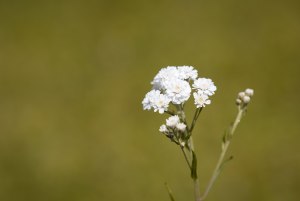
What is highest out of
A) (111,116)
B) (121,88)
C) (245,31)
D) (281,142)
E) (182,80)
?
(245,31)

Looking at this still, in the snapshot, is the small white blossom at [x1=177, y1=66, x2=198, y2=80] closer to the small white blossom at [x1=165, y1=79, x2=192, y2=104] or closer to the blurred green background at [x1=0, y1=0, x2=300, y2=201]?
the small white blossom at [x1=165, y1=79, x2=192, y2=104]

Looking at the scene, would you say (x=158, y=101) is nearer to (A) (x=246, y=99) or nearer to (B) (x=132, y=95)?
(A) (x=246, y=99)

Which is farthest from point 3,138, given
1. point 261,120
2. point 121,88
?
point 261,120

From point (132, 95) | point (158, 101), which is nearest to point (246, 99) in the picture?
point (158, 101)

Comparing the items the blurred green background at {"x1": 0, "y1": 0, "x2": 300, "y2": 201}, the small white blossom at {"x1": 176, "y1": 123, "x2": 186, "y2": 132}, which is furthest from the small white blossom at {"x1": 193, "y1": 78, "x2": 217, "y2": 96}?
the blurred green background at {"x1": 0, "y1": 0, "x2": 300, "y2": 201}

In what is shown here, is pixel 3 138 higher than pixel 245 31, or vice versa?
pixel 245 31

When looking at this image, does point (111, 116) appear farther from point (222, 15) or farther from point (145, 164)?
point (222, 15)
